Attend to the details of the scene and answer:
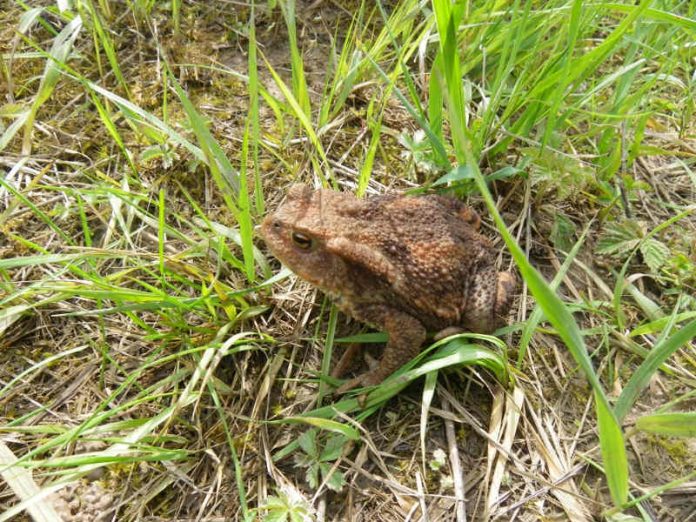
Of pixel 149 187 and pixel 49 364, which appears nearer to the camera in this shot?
pixel 49 364

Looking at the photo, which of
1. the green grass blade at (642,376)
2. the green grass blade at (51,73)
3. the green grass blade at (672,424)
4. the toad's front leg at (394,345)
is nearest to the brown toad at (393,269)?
the toad's front leg at (394,345)

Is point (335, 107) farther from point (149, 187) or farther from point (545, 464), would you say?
point (545, 464)

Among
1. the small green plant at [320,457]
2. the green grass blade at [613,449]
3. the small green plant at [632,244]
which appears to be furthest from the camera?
the small green plant at [632,244]

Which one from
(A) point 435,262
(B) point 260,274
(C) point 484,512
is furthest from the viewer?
(B) point 260,274

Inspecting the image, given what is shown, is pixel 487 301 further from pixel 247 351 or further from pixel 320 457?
pixel 247 351

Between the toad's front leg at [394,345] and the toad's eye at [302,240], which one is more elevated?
the toad's eye at [302,240]

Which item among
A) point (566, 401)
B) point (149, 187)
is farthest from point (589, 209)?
point (149, 187)

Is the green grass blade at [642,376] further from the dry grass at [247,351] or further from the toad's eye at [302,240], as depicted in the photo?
the toad's eye at [302,240]
